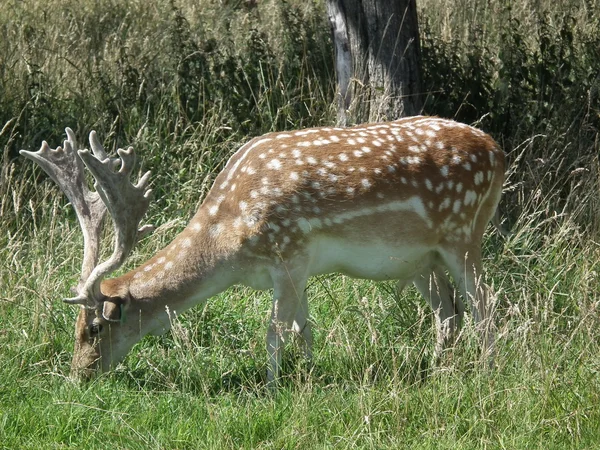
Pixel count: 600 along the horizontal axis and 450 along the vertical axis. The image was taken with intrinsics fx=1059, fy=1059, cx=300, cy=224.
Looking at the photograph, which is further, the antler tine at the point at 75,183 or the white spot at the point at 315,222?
the antler tine at the point at 75,183

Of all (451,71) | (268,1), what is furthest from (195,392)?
(268,1)

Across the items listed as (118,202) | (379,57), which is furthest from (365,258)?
(379,57)

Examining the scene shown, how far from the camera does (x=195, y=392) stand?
5.57m

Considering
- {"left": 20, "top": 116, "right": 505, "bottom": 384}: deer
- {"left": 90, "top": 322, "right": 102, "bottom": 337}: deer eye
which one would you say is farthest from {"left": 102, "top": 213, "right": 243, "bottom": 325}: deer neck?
{"left": 90, "top": 322, "right": 102, "bottom": 337}: deer eye

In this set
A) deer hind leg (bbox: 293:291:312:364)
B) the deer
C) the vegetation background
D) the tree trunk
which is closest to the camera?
the vegetation background

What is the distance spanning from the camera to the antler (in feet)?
18.4

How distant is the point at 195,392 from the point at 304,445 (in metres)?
0.91

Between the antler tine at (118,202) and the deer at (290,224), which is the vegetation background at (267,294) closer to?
the deer at (290,224)

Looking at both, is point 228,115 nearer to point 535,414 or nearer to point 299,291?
point 299,291

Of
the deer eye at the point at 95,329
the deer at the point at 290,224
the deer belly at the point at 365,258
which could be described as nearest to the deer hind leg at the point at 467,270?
the deer at the point at 290,224

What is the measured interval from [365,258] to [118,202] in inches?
54.7

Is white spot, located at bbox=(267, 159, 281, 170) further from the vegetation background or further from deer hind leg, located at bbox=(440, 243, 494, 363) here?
deer hind leg, located at bbox=(440, 243, 494, 363)

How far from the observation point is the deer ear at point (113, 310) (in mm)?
5699

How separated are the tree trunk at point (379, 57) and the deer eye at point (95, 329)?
2839 millimetres
